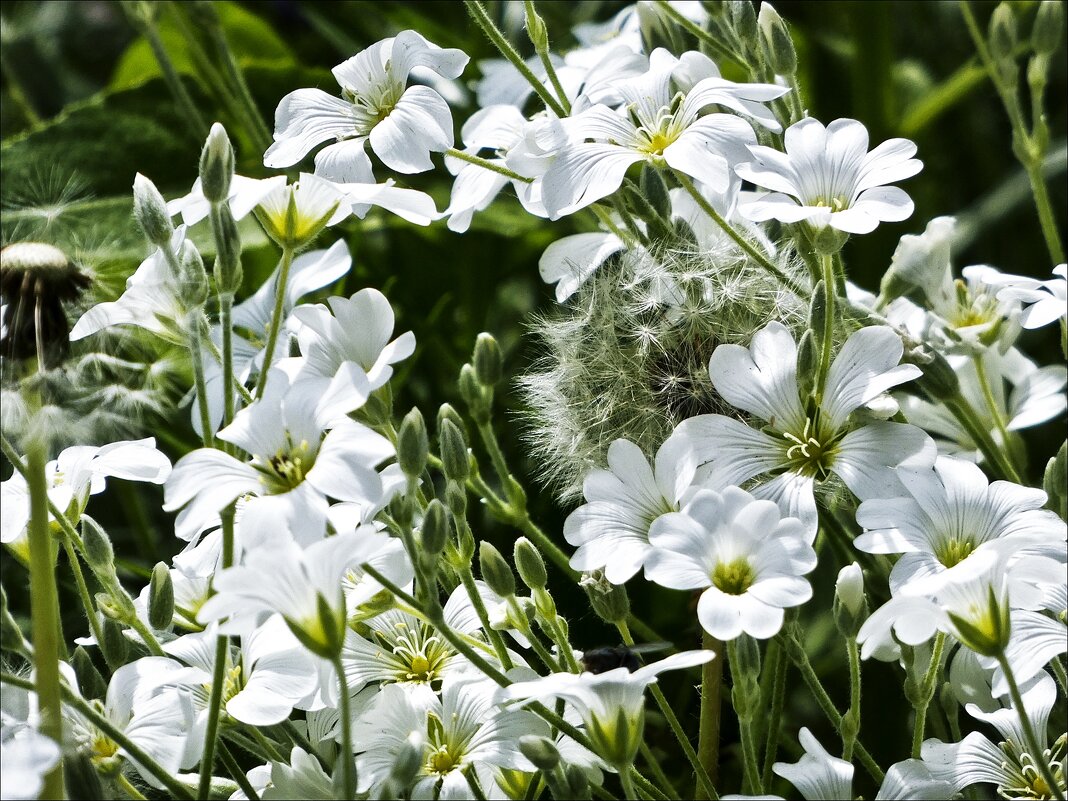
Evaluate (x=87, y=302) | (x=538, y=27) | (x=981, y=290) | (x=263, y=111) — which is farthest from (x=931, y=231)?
(x=263, y=111)

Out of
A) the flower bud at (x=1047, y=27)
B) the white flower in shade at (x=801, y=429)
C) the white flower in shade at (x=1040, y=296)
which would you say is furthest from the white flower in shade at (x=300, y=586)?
the flower bud at (x=1047, y=27)

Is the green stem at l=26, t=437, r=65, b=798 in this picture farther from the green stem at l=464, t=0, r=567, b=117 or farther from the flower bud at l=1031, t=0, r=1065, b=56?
the flower bud at l=1031, t=0, r=1065, b=56

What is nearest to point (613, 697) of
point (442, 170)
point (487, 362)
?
point (487, 362)

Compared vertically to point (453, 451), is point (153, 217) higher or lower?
higher

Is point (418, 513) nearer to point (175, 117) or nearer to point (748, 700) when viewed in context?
point (748, 700)

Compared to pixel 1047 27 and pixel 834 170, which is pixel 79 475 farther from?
pixel 1047 27

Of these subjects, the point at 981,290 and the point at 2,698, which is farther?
the point at 981,290
